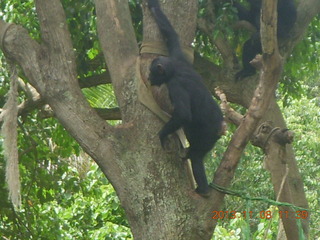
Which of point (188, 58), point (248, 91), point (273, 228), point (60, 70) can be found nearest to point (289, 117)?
point (273, 228)

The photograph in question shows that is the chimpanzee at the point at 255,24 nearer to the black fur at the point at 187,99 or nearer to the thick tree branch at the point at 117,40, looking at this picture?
the black fur at the point at 187,99

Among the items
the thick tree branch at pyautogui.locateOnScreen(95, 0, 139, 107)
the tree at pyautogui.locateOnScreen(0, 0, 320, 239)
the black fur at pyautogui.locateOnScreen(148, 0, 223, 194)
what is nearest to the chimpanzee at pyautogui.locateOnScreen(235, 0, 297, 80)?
the black fur at pyautogui.locateOnScreen(148, 0, 223, 194)

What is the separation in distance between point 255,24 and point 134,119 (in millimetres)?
2997

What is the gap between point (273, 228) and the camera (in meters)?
6.81

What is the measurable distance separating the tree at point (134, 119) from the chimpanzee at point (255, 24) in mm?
1695

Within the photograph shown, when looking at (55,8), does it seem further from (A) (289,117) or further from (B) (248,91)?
(A) (289,117)

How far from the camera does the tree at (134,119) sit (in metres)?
3.37

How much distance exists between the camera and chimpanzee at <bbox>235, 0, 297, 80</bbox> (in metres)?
5.67

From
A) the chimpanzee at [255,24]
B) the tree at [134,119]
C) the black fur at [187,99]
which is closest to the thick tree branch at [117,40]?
the tree at [134,119]

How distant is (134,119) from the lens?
3613mm

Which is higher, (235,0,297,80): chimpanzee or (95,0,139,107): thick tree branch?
(235,0,297,80): chimpanzee

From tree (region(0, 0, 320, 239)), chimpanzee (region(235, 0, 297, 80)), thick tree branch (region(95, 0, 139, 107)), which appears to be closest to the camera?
tree (region(0, 0, 320, 239))

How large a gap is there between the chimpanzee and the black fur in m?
1.50

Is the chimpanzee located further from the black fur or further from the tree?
the tree
